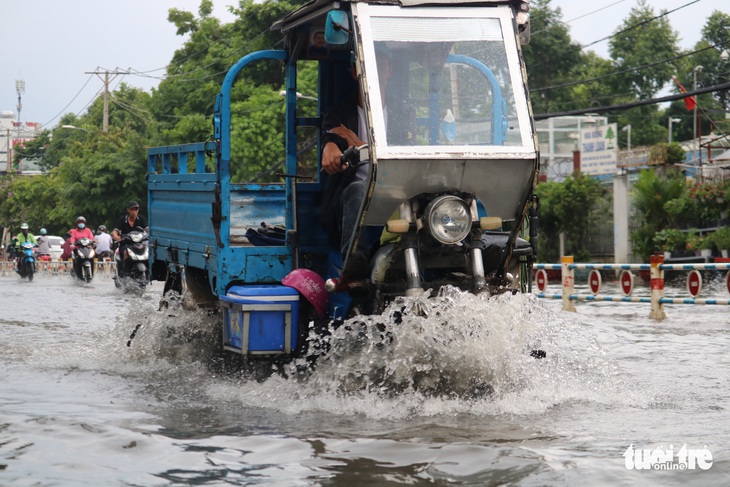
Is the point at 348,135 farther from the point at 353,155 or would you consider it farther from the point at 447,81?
the point at 447,81

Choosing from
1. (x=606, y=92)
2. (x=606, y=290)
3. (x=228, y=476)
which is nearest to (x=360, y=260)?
(x=228, y=476)

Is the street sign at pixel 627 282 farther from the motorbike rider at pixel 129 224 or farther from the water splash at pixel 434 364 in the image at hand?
the water splash at pixel 434 364

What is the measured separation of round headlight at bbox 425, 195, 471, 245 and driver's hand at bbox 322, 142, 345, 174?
33.9 inches

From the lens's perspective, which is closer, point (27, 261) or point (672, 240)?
point (672, 240)

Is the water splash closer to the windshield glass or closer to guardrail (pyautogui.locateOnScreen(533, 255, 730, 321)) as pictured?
the windshield glass

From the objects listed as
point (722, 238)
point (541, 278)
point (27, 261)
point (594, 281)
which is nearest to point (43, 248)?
point (27, 261)

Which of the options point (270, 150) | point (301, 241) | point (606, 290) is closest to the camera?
point (301, 241)

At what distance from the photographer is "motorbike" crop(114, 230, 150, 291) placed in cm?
1769

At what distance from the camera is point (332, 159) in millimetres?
6891

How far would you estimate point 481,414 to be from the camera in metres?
6.11

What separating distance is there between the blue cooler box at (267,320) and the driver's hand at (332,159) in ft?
2.66

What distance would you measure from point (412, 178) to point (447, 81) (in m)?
0.74

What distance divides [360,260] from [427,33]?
4.71 feet

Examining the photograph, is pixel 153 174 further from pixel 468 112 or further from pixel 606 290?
pixel 606 290
